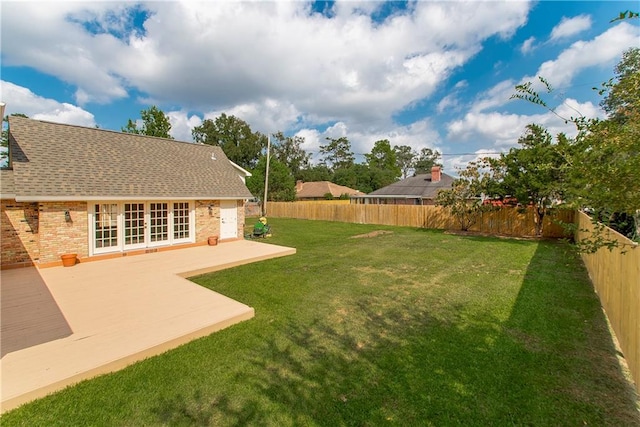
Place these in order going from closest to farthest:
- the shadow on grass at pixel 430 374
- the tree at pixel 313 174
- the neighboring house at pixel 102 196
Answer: the shadow on grass at pixel 430 374 < the neighboring house at pixel 102 196 < the tree at pixel 313 174

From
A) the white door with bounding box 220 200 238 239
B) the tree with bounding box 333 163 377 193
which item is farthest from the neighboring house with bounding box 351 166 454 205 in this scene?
the tree with bounding box 333 163 377 193

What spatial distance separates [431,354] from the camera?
3945 millimetres

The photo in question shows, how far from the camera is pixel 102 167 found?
10594 millimetres

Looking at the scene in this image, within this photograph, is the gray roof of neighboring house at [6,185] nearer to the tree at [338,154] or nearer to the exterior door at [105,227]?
the exterior door at [105,227]

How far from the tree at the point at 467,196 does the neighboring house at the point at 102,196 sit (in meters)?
12.1

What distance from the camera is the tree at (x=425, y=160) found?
6395cm

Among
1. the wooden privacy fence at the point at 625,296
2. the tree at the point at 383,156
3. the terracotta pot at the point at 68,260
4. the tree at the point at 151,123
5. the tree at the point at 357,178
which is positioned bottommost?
the terracotta pot at the point at 68,260

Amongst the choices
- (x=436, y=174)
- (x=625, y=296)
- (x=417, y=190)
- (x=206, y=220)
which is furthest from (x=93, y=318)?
(x=436, y=174)

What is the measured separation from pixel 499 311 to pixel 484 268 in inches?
139

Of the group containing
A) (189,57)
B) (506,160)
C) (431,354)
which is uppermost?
(189,57)

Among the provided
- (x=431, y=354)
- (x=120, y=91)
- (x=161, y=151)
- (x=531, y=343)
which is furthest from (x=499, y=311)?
(x=120, y=91)

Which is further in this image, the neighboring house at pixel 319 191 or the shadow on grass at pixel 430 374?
the neighboring house at pixel 319 191

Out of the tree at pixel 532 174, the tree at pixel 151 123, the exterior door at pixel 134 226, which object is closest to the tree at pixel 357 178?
the tree at pixel 151 123

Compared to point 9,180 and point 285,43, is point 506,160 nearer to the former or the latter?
point 285,43
